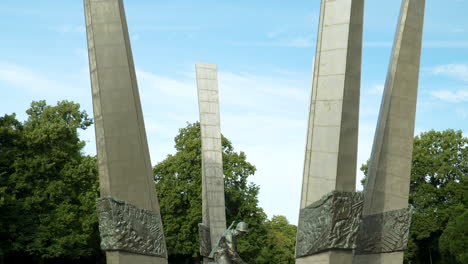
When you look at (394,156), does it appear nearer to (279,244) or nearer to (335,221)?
(335,221)

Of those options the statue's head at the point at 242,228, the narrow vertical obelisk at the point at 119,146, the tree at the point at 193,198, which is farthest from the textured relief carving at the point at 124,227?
the tree at the point at 193,198

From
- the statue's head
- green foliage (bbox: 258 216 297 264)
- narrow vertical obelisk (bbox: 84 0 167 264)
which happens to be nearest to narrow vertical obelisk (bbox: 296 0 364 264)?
the statue's head

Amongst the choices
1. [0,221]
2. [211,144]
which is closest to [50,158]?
[0,221]

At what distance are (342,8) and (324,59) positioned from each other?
125cm

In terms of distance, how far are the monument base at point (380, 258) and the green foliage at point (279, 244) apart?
18.0 metres

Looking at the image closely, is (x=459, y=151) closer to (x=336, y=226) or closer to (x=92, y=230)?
(x=92, y=230)

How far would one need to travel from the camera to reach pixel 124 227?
1380 centimetres

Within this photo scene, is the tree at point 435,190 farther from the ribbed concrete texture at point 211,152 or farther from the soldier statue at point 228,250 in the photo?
the soldier statue at point 228,250

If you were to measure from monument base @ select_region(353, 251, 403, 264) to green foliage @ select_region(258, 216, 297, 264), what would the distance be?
1804 cm

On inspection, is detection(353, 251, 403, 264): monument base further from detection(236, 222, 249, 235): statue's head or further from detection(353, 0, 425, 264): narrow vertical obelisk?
detection(236, 222, 249, 235): statue's head

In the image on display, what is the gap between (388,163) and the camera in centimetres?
1744

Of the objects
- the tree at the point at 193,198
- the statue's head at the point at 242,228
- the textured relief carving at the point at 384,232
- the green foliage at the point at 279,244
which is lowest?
the green foliage at the point at 279,244

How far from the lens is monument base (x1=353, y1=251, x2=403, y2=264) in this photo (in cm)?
1673

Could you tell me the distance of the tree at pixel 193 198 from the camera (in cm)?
3331
